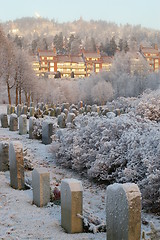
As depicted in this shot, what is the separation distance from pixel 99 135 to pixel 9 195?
3837 mm

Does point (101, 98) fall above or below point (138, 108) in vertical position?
below

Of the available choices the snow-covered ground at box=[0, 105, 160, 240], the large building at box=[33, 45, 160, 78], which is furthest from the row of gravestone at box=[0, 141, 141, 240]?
the large building at box=[33, 45, 160, 78]

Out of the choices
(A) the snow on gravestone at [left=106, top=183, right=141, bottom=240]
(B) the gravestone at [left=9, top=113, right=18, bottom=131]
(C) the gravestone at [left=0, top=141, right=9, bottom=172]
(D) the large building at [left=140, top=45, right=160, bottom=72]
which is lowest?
(B) the gravestone at [left=9, top=113, right=18, bottom=131]

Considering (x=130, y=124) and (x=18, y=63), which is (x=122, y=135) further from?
(x=18, y=63)

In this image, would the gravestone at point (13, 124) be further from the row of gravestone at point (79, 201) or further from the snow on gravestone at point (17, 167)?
the snow on gravestone at point (17, 167)

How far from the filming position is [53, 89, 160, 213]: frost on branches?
8.12 m

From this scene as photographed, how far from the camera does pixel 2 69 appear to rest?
39719 millimetres

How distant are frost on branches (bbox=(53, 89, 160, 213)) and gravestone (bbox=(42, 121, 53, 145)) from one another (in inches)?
92.5

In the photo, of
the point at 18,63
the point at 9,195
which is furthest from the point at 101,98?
the point at 9,195

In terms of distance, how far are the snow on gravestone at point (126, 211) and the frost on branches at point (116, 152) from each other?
231 centimetres

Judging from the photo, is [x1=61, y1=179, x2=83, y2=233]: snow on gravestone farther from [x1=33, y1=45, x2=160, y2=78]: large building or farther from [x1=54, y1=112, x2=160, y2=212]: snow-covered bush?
[x1=33, y1=45, x2=160, y2=78]: large building

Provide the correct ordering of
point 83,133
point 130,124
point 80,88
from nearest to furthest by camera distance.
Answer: point 130,124, point 83,133, point 80,88

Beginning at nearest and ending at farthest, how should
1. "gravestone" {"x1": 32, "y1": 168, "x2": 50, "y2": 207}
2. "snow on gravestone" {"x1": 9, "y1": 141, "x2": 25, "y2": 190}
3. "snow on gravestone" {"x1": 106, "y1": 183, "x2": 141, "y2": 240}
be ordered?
"snow on gravestone" {"x1": 106, "y1": 183, "x2": 141, "y2": 240} < "gravestone" {"x1": 32, "y1": 168, "x2": 50, "y2": 207} < "snow on gravestone" {"x1": 9, "y1": 141, "x2": 25, "y2": 190}

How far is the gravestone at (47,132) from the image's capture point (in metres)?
15.5
